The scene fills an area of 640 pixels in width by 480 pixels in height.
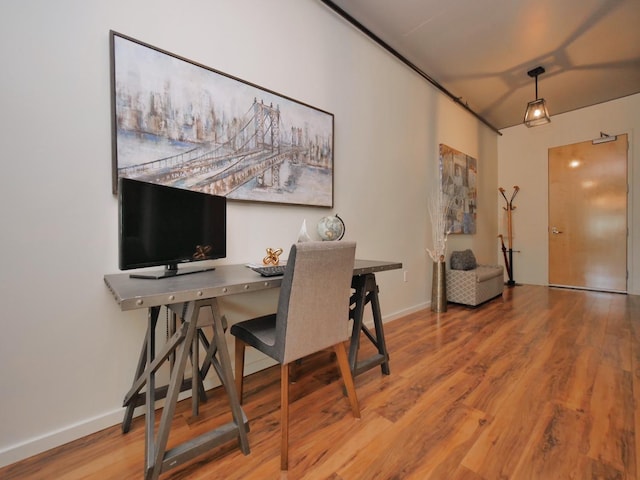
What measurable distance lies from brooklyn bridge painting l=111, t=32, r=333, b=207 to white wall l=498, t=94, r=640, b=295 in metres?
4.63

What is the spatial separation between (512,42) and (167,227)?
374 centimetres

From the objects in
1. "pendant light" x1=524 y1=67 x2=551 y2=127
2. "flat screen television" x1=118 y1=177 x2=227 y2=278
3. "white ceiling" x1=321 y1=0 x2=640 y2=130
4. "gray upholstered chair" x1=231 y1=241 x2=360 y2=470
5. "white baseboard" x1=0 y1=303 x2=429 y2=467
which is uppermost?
"white ceiling" x1=321 y1=0 x2=640 y2=130

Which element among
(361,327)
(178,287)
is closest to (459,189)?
(361,327)

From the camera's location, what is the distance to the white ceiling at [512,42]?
102 inches

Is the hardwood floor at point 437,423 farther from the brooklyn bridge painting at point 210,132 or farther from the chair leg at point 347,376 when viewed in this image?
the brooklyn bridge painting at point 210,132

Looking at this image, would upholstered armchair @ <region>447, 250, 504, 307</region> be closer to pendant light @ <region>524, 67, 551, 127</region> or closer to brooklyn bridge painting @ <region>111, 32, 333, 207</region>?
pendant light @ <region>524, 67, 551, 127</region>

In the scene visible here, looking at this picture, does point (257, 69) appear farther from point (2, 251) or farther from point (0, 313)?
point (0, 313)

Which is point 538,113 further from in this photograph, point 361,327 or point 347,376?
point 347,376

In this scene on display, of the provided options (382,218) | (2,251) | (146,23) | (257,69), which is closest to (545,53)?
(382,218)

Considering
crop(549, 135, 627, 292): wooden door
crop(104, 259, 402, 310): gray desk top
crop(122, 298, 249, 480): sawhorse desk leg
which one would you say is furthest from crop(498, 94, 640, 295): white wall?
crop(122, 298, 249, 480): sawhorse desk leg

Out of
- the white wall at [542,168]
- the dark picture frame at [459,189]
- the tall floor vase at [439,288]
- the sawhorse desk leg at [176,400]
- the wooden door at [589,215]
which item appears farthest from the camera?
the wooden door at [589,215]

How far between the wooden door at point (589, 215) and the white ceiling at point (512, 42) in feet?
2.98

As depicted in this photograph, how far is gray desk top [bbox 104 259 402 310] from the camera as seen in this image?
0.96m

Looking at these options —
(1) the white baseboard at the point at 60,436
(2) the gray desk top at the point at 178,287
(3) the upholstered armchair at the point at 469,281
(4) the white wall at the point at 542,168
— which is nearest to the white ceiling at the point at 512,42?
(4) the white wall at the point at 542,168
